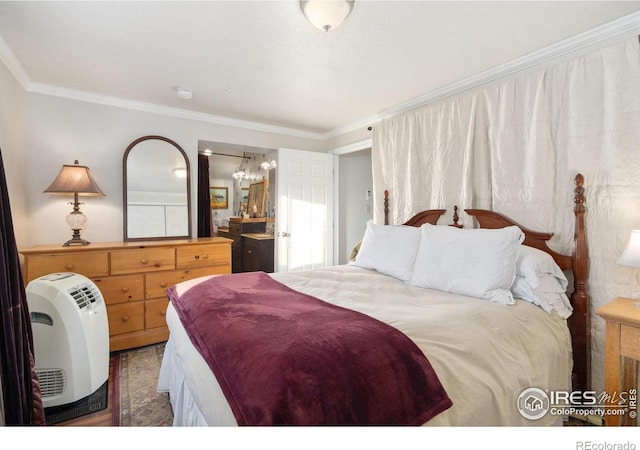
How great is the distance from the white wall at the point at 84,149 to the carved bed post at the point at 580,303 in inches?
141

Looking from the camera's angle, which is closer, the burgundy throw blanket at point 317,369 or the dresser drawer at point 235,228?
the burgundy throw blanket at point 317,369

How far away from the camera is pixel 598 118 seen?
188 cm

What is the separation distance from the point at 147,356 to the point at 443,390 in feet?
8.66

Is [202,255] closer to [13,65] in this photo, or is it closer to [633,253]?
[13,65]

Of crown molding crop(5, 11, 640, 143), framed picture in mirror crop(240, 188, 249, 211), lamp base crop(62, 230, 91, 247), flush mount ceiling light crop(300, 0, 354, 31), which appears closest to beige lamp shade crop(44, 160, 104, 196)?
lamp base crop(62, 230, 91, 247)

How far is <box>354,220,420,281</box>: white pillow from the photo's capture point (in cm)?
232

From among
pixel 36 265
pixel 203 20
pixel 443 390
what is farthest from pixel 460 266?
pixel 36 265

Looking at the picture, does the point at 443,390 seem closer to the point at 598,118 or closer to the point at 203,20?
the point at 598,118

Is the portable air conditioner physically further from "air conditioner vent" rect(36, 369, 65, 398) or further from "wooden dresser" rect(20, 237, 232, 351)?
"wooden dresser" rect(20, 237, 232, 351)

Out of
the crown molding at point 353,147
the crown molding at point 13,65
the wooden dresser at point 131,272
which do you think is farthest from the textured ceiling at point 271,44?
the wooden dresser at point 131,272

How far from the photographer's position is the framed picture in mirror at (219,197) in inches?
259

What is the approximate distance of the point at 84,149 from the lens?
3010 millimetres

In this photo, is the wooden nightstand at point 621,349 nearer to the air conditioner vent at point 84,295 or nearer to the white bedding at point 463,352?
the white bedding at point 463,352

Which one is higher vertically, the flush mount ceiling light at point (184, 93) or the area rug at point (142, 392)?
the flush mount ceiling light at point (184, 93)
